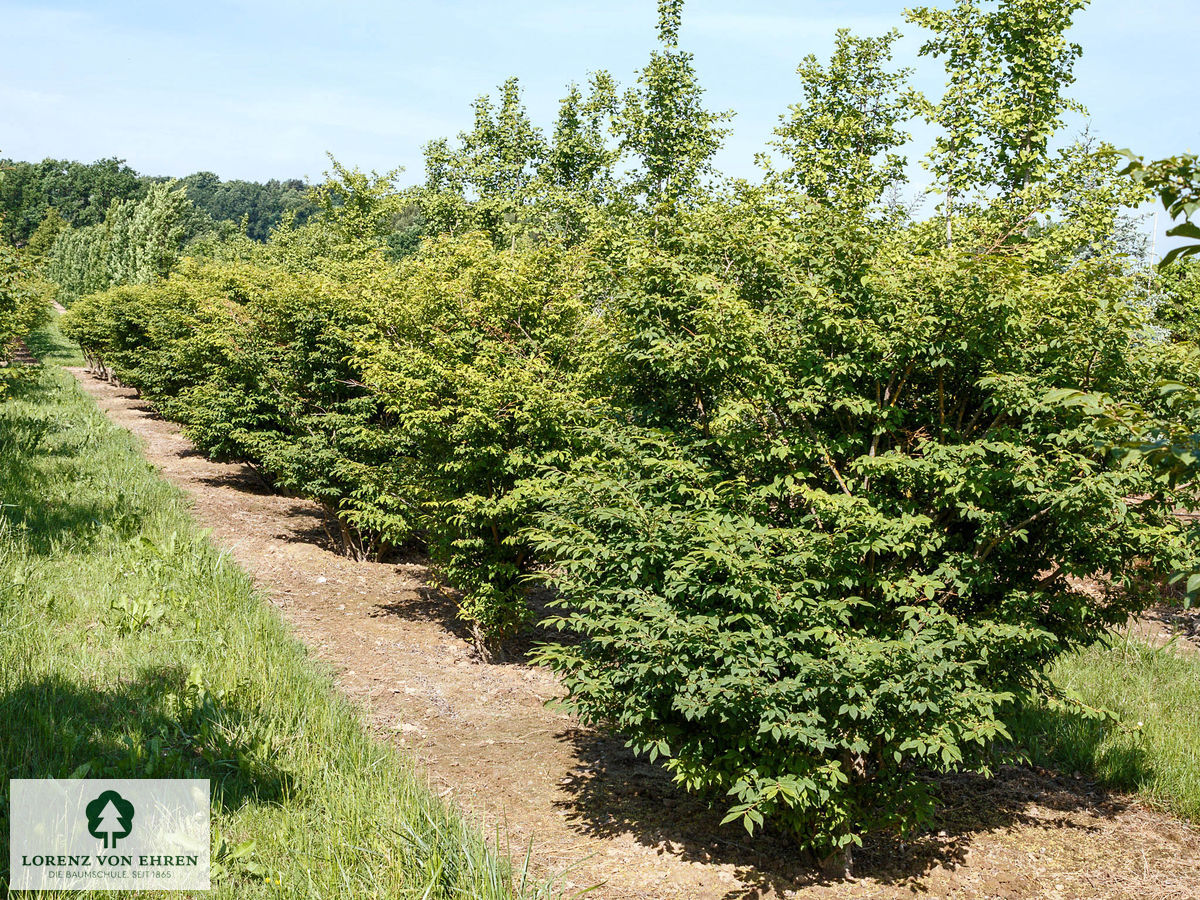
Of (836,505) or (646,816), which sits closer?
(836,505)

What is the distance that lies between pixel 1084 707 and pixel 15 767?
5688 millimetres

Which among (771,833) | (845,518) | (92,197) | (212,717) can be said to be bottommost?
(771,833)

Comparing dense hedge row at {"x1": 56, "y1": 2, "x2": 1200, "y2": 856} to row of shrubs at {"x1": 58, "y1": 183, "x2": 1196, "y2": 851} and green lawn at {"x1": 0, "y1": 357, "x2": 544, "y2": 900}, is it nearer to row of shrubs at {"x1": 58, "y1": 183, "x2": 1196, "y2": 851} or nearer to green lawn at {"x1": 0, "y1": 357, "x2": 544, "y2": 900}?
row of shrubs at {"x1": 58, "y1": 183, "x2": 1196, "y2": 851}

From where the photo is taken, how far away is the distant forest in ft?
314

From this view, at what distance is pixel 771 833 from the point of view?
570 centimetres

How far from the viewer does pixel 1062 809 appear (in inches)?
243

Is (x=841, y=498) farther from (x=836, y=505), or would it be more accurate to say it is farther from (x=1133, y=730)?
(x=1133, y=730)

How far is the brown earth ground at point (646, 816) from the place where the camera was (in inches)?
199

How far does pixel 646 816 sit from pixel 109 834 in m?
3.25

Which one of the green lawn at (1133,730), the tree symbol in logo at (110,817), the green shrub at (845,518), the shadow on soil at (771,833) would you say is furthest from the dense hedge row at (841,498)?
the tree symbol in logo at (110,817)

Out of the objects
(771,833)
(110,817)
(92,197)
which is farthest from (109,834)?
(92,197)

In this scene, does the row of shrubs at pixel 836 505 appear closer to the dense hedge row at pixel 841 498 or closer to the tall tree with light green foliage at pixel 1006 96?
the dense hedge row at pixel 841 498

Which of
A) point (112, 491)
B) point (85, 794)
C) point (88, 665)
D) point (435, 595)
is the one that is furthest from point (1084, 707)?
point (112, 491)

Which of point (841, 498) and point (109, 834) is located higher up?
point (841, 498)
